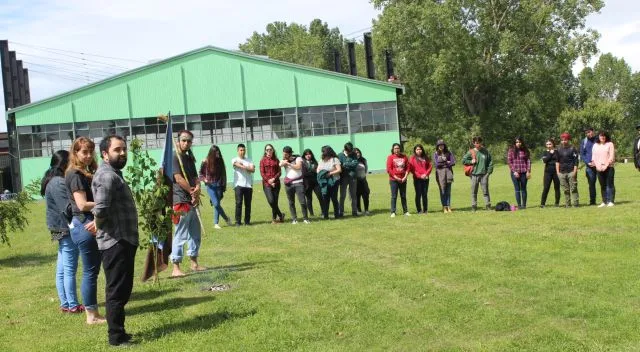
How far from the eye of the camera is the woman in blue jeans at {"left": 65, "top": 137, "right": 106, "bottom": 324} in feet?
22.3

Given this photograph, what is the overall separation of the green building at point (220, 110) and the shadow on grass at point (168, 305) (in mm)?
42446

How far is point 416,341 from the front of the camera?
5664 mm

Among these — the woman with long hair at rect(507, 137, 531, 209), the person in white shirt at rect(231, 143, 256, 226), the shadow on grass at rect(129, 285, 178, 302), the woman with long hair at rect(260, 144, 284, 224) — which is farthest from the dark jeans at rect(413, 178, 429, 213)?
the shadow on grass at rect(129, 285, 178, 302)

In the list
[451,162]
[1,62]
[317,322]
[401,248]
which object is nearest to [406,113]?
[1,62]

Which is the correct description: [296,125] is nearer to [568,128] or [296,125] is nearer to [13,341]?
[568,128]

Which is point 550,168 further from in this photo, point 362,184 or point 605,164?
point 362,184

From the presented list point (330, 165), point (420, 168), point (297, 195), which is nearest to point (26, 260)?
point (297, 195)

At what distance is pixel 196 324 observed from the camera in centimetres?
666

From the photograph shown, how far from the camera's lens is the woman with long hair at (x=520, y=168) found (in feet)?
52.6

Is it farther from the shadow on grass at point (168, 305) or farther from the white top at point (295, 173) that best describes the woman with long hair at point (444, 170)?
the shadow on grass at point (168, 305)

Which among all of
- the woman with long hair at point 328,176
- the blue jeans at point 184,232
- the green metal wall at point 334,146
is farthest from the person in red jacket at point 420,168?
the green metal wall at point 334,146

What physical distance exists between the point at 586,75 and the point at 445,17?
6726 cm

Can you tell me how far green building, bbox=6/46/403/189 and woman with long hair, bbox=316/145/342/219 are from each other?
3381 centimetres

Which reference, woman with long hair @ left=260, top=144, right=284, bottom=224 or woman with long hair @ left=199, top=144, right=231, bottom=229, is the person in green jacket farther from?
woman with long hair @ left=199, top=144, right=231, bottom=229
